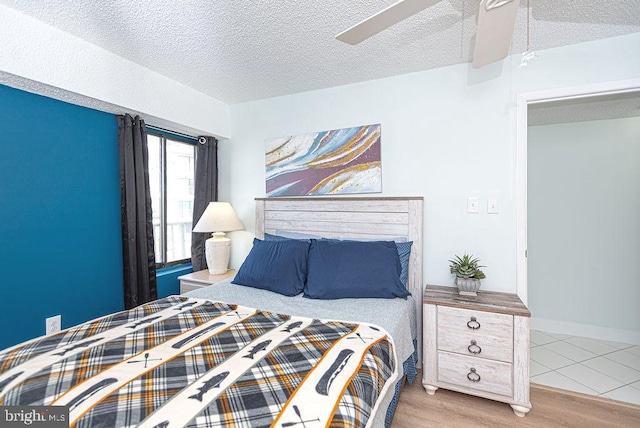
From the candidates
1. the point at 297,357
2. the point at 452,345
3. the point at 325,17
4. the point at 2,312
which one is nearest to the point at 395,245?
the point at 452,345

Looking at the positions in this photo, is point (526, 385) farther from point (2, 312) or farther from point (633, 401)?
point (2, 312)

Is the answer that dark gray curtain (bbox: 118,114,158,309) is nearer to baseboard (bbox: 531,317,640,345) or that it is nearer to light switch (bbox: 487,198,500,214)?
light switch (bbox: 487,198,500,214)

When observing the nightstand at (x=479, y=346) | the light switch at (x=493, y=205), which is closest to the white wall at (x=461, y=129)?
the light switch at (x=493, y=205)

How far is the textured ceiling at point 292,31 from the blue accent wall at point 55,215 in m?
0.63

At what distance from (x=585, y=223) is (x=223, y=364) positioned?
144 inches

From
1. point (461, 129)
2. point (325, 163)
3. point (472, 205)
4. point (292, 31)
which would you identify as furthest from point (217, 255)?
point (461, 129)

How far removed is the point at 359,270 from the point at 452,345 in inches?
30.8

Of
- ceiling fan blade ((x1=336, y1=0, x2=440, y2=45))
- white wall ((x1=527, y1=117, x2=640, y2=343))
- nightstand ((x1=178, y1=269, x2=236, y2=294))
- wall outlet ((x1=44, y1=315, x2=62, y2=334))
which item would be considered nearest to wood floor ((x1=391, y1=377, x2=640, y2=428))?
white wall ((x1=527, y1=117, x2=640, y2=343))

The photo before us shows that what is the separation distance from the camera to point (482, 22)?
1389 millimetres

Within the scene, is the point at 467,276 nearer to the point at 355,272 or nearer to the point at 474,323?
the point at 474,323

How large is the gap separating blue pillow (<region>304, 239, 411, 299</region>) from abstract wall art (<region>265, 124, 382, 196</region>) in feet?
2.16

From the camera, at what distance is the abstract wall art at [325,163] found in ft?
8.86

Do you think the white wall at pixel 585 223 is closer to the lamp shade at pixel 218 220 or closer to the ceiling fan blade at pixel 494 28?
the ceiling fan blade at pixel 494 28

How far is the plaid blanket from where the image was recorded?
91 centimetres
